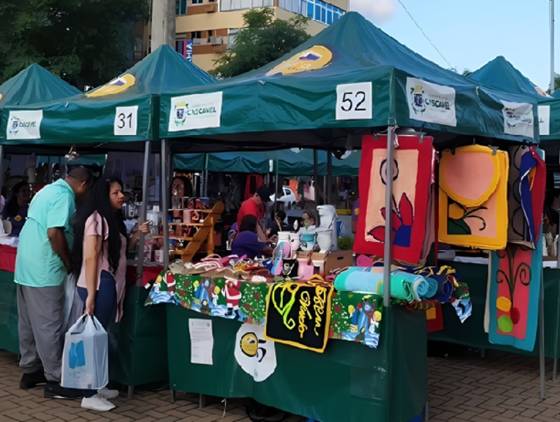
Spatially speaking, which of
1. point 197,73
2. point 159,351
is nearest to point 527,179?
point 159,351

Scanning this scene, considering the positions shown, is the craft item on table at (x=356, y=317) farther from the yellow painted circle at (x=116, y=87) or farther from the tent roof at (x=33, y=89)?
the tent roof at (x=33, y=89)

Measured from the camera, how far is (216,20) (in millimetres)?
40219

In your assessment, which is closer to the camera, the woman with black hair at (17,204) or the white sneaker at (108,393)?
the white sneaker at (108,393)

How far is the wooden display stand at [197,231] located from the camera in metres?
6.89

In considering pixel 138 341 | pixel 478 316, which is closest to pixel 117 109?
pixel 138 341

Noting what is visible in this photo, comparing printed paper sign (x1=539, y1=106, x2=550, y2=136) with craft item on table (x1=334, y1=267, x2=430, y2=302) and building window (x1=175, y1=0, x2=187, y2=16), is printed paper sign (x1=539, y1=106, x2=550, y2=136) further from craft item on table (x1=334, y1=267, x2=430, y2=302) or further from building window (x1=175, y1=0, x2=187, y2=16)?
building window (x1=175, y1=0, x2=187, y2=16)

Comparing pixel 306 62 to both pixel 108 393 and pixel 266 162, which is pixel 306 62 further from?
pixel 266 162

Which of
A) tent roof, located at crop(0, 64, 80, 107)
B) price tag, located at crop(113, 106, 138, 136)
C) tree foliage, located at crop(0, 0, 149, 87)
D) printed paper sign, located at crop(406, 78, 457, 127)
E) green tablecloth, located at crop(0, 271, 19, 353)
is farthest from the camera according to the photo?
tree foliage, located at crop(0, 0, 149, 87)

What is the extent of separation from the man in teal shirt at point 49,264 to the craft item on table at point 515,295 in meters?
3.43

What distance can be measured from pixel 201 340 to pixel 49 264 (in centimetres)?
127

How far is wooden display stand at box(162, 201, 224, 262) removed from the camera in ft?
22.6

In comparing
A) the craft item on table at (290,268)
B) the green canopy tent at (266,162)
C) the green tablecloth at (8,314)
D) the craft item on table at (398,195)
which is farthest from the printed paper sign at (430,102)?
the green canopy tent at (266,162)

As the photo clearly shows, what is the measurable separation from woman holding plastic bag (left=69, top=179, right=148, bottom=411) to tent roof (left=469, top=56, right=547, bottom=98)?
5.27 meters

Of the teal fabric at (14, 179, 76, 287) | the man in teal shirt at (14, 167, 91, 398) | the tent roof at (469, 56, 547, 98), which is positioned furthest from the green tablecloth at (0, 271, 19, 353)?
the tent roof at (469, 56, 547, 98)
